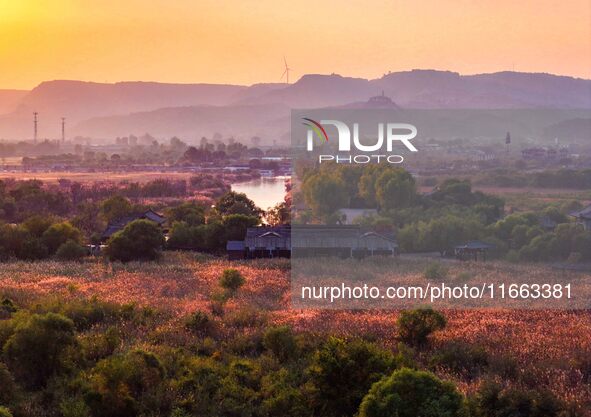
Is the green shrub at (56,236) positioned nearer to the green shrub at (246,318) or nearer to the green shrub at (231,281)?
the green shrub at (231,281)

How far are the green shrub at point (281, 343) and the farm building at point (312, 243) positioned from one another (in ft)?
43.9

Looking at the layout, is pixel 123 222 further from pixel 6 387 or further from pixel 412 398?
pixel 412 398

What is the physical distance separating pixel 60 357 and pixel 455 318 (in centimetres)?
903

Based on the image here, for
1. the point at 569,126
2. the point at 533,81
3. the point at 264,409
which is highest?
the point at 533,81

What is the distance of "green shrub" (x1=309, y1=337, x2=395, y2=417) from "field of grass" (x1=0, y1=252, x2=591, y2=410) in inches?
63.1

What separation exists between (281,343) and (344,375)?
270 cm

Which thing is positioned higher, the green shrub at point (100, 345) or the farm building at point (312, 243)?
the farm building at point (312, 243)

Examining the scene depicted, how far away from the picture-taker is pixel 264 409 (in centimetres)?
1138

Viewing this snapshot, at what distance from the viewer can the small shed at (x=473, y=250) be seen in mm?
28625

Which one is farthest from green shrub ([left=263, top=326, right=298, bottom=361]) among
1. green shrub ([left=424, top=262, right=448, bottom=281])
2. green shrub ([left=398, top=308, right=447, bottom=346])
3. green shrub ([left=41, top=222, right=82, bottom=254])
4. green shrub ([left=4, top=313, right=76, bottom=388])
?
green shrub ([left=41, top=222, right=82, bottom=254])

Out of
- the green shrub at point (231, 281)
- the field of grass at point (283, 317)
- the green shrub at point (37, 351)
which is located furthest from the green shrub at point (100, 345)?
the green shrub at point (231, 281)

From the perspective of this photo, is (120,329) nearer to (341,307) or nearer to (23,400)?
(23,400)

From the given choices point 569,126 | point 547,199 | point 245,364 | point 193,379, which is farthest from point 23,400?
point 569,126

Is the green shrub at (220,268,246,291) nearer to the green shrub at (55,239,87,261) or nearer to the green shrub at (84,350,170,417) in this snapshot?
the green shrub at (84,350,170,417)
